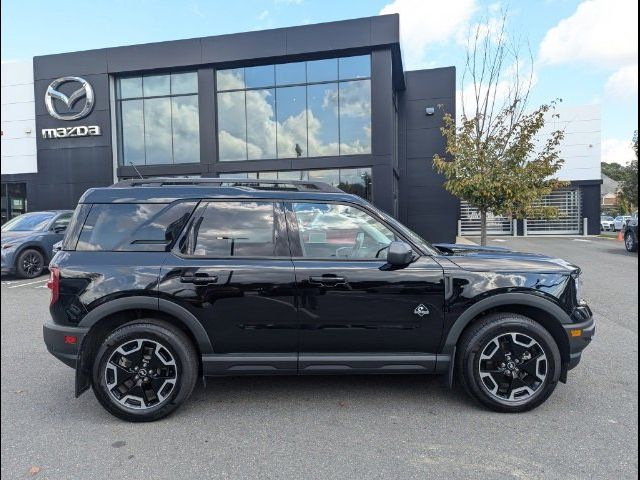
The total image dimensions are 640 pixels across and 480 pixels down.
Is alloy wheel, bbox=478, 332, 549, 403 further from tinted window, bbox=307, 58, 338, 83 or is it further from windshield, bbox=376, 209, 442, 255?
tinted window, bbox=307, 58, 338, 83

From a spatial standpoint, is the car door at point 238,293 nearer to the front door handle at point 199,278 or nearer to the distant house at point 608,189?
the front door handle at point 199,278

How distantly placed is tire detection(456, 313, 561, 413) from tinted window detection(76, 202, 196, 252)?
2529 mm

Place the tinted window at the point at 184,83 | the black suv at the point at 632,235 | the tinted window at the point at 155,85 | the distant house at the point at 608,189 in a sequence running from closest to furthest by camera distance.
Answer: the black suv at the point at 632,235 < the tinted window at the point at 184,83 < the tinted window at the point at 155,85 < the distant house at the point at 608,189

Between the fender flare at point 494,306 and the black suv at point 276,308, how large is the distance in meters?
0.01

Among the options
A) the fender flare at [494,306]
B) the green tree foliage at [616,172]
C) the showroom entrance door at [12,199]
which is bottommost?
the fender flare at [494,306]

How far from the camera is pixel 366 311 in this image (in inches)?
126

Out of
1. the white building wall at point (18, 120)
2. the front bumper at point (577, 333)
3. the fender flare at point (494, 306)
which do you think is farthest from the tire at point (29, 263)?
the front bumper at point (577, 333)

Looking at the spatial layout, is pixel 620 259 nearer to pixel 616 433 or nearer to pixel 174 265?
pixel 616 433

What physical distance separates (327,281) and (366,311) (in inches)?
15.2

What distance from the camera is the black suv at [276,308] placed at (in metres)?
3.18

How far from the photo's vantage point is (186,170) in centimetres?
1628

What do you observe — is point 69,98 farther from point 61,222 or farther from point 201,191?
point 201,191

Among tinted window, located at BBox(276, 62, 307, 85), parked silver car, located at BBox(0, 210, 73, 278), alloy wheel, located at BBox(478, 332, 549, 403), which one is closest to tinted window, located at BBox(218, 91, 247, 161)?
tinted window, located at BBox(276, 62, 307, 85)

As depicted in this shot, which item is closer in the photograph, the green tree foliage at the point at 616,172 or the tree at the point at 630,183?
the tree at the point at 630,183
